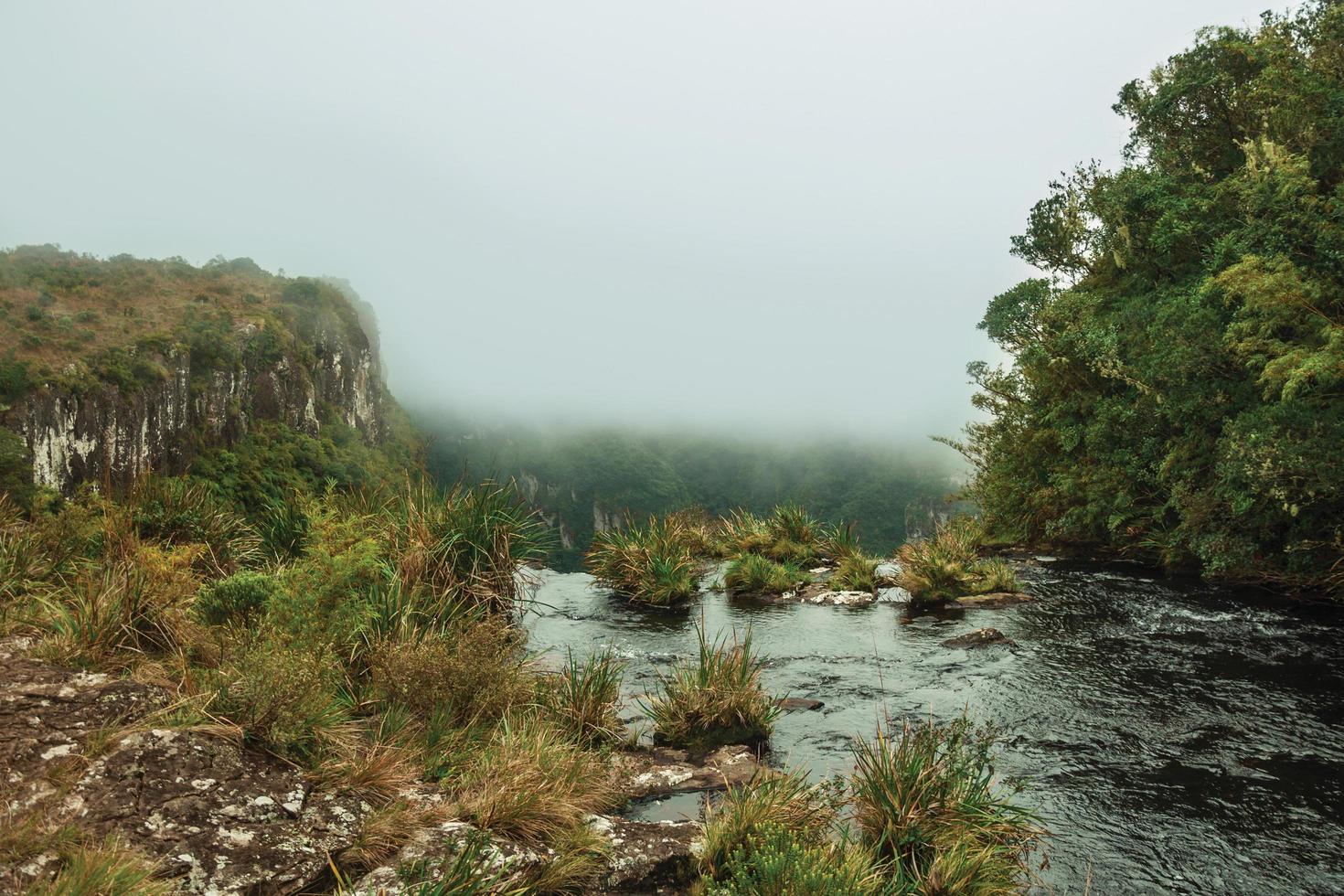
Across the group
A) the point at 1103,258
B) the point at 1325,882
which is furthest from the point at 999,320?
the point at 1325,882

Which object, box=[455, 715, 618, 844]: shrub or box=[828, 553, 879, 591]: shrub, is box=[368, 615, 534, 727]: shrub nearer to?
box=[455, 715, 618, 844]: shrub

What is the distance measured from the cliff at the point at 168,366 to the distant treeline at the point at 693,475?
21250mm

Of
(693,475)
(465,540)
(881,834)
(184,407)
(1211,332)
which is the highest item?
(1211,332)

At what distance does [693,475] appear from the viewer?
426ft

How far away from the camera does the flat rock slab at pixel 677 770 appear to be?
696cm

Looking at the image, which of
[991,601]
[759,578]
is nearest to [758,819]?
[991,601]

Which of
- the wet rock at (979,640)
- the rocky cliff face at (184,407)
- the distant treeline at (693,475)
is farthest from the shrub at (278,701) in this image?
the distant treeline at (693,475)

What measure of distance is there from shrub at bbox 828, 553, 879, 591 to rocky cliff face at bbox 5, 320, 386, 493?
149 ft

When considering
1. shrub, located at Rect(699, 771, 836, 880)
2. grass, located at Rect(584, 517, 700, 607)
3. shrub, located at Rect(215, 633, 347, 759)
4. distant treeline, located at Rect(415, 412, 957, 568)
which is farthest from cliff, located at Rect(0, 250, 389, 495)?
shrub, located at Rect(699, 771, 836, 880)

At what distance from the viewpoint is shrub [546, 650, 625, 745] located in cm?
783

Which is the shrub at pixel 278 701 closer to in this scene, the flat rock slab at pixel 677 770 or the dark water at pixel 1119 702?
the flat rock slab at pixel 677 770

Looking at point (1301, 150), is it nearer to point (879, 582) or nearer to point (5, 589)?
point (879, 582)

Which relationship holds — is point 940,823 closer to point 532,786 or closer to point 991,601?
point 532,786

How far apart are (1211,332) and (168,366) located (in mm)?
91894
